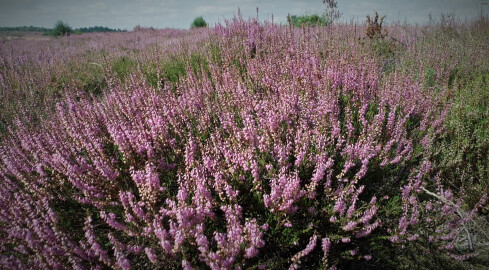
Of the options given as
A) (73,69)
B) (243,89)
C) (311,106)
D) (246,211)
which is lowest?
(246,211)

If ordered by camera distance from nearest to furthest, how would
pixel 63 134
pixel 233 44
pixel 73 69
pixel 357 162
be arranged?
pixel 357 162 → pixel 63 134 → pixel 233 44 → pixel 73 69

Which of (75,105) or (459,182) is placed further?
(75,105)

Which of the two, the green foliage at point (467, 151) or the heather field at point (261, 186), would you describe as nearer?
the heather field at point (261, 186)

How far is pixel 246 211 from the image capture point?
230 centimetres

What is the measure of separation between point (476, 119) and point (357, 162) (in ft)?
6.45

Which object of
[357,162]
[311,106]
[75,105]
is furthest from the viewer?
[75,105]

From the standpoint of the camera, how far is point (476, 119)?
3195 millimetres

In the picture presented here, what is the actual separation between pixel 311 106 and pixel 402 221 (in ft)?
4.73

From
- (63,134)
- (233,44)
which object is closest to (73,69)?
(233,44)

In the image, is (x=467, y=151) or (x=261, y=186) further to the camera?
(x=467, y=151)

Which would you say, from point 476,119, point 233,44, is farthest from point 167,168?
point 233,44

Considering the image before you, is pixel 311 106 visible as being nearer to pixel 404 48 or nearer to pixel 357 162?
pixel 357 162

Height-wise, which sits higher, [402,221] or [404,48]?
[404,48]

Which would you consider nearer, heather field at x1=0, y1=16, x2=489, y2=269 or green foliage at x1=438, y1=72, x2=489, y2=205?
heather field at x1=0, y1=16, x2=489, y2=269
